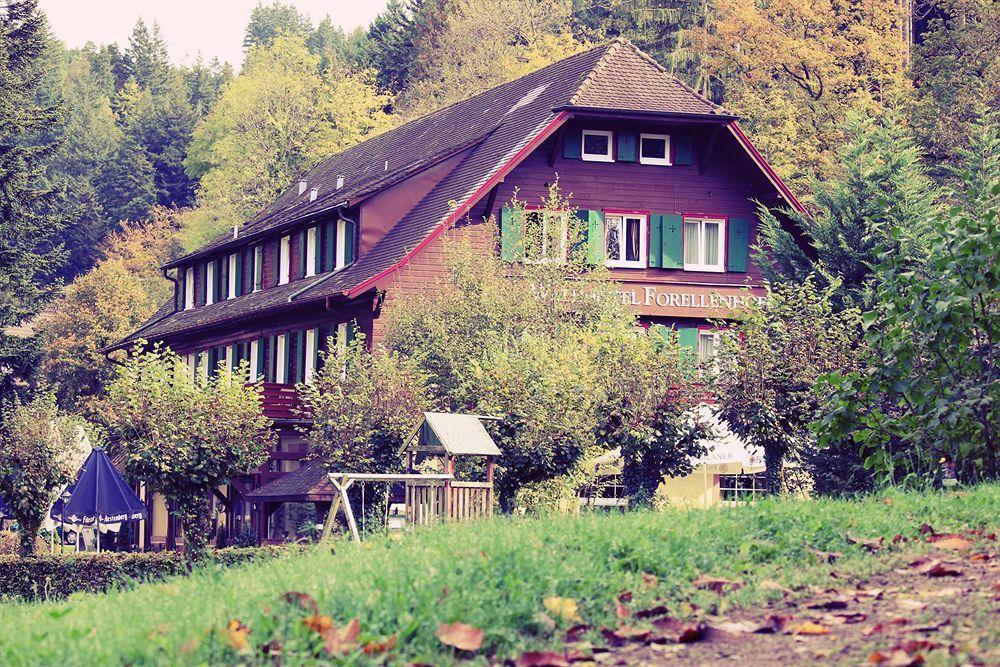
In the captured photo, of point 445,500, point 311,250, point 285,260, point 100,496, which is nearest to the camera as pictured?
point 445,500

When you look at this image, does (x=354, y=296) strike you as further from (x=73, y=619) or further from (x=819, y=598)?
(x=819, y=598)

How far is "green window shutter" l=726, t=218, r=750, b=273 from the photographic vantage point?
42375 millimetres

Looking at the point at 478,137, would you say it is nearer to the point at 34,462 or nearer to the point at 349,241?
the point at 349,241

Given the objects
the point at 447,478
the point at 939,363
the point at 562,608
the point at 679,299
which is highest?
the point at 679,299

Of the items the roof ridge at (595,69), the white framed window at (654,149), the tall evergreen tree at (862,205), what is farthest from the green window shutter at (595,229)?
the tall evergreen tree at (862,205)

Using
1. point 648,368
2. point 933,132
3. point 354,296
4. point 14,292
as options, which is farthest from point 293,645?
point 933,132

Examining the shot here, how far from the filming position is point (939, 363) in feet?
54.1

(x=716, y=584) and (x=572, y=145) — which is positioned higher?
(x=572, y=145)

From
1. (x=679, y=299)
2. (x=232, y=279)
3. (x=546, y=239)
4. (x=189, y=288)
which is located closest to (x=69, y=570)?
(x=546, y=239)

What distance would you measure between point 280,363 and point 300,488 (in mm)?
8908

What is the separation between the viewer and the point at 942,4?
61.4 metres

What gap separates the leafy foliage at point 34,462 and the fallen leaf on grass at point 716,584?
91.1 ft

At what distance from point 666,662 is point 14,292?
39287 mm

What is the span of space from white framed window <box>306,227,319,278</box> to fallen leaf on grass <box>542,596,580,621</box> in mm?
35589
